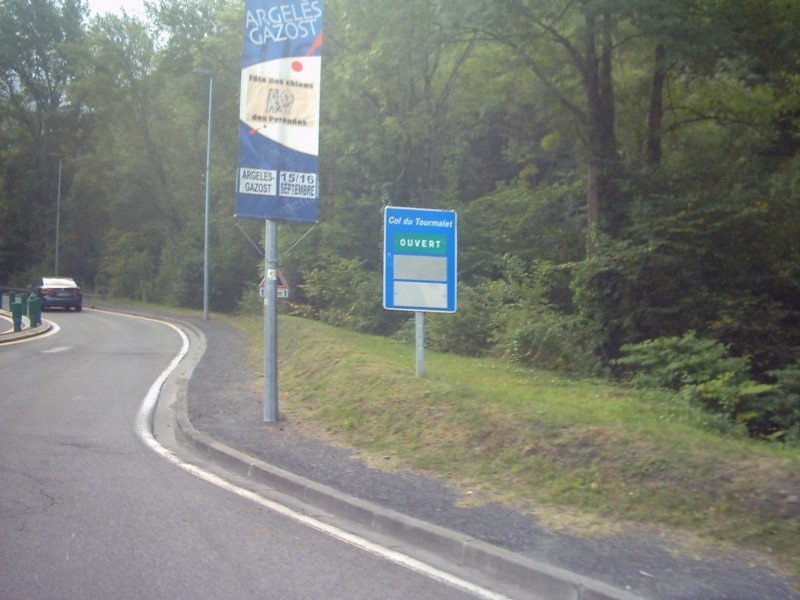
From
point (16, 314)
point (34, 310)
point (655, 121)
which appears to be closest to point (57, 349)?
point (16, 314)

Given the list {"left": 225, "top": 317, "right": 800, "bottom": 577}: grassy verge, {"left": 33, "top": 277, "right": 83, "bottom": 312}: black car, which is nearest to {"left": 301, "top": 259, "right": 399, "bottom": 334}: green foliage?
{"left": 225, "top": 317, "right": 800, "bottom": 577}: grassy verge

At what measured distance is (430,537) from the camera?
639cm

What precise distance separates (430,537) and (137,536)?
2.27m

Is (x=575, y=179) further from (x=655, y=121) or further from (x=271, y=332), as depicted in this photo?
(x=271, y=332)

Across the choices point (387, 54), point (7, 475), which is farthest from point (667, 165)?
point (7, 475)

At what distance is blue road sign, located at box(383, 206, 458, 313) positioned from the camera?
11430mm

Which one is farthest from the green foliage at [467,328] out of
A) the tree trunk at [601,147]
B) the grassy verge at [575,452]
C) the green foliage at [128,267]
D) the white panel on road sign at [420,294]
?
the green foliage at [128,267]

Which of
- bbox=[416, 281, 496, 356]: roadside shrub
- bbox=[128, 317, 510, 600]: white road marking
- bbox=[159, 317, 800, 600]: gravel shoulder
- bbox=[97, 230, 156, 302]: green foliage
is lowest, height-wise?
bbox=[128, 317, 510, 600]: white road marking

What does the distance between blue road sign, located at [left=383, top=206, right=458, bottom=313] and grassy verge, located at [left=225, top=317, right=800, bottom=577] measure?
1122mm

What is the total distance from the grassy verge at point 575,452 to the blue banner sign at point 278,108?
2912 millimetres

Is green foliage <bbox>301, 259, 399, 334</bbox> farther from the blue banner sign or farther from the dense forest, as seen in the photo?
the blue banner sign

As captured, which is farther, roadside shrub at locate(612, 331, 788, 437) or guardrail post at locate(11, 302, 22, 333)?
guardrail post at locate(11, 302, 22, 333)

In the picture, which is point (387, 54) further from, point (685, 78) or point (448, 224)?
point (448, 224)

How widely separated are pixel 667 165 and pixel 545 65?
147 inches
